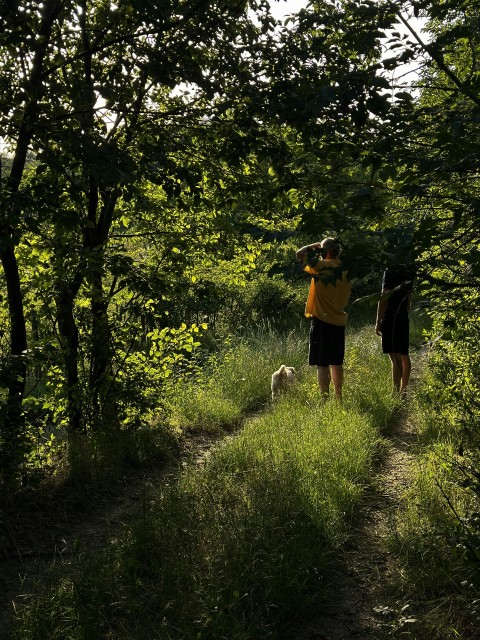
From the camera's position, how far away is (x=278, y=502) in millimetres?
4328

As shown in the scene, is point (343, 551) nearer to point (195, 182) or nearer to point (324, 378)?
point (195, 182)

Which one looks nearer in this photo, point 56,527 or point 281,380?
point 56,527

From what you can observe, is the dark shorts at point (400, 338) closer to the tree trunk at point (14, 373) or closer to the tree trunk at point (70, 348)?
the tree trunk at point (70, 348)

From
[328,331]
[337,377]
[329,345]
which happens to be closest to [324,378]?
[337,377]

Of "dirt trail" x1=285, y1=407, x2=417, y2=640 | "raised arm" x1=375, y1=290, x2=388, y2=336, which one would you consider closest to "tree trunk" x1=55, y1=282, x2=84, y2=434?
"dirt trail" x1=285, y1=407, x2=417, y2=640

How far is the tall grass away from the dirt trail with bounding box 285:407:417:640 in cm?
10

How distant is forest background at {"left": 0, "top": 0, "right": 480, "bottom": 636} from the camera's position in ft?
10.1

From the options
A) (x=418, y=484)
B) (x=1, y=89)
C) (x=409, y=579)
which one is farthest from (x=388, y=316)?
(x=1, y=89)

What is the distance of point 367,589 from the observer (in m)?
3.69

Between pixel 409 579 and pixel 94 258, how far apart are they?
3.44 meters

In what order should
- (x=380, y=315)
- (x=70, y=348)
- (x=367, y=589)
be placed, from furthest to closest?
(x=380, y=315) < (x=70, y=348) < (x=367, y=589)

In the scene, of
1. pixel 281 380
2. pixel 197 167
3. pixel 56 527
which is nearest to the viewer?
pixel 56 527

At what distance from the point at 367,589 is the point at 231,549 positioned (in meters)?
0.86

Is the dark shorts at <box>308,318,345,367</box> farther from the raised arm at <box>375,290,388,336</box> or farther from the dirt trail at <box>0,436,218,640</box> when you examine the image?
the dirt trail at <box>0,436,218,640</box>
